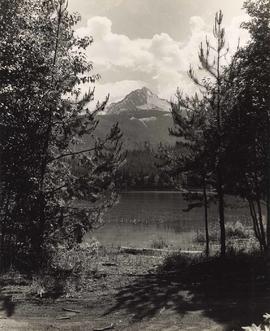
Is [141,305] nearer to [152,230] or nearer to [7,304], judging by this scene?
[7,304]

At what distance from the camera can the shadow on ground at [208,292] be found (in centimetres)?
1091

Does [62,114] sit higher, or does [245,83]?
[245,83]

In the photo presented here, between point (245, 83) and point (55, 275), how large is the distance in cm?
985

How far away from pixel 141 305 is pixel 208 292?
2.27 meters

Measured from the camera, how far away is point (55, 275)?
50.1 feet

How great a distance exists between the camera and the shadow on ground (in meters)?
10.9

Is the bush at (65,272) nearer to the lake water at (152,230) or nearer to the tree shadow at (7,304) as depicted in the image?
the tree shadow at (7,304)

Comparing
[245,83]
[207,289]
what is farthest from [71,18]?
[207,289]

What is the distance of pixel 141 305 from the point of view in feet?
38.9

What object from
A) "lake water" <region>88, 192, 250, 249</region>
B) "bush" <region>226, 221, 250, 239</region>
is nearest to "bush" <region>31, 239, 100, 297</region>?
"lake water" <region>88, 192, 250, 249</region>

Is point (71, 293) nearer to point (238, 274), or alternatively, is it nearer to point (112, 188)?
point (238, 274)

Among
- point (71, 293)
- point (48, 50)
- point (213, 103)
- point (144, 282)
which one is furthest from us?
point (213, 103)

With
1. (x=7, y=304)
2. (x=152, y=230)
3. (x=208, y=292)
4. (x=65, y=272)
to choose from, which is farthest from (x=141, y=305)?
(x=152, y=230)

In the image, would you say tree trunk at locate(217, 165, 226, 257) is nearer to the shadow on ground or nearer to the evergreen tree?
the shadow on ground
